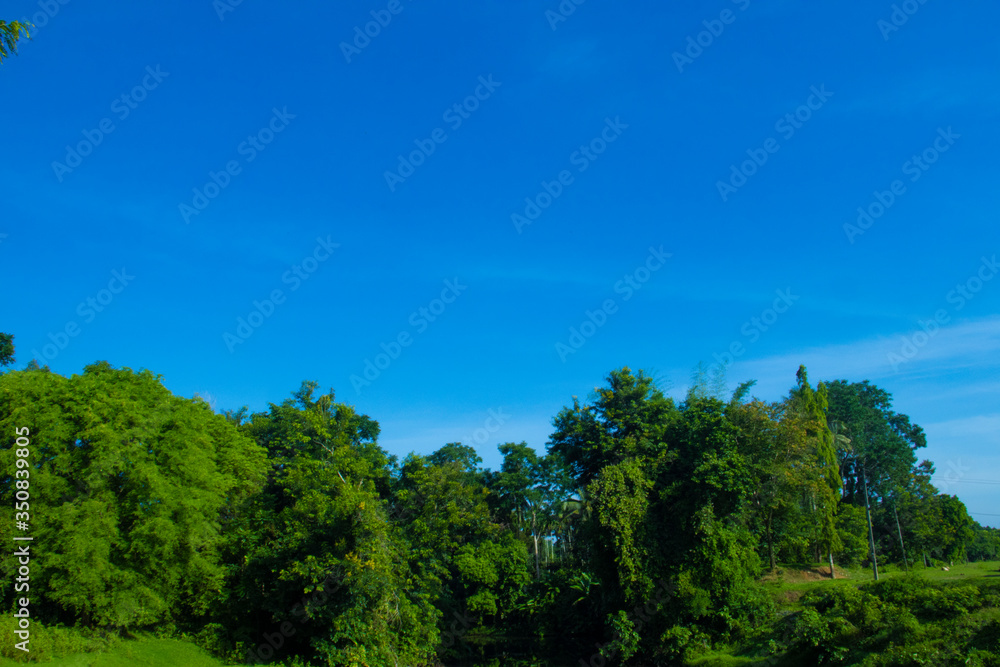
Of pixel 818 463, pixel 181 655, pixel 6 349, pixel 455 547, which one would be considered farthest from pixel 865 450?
pixel 6 349

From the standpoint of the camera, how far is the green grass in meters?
23.1

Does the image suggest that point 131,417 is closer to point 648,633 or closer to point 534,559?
point 648,633

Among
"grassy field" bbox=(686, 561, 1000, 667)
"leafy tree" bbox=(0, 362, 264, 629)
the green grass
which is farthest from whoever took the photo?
"grassy field" bbox=(686, 561, 1000, 667)

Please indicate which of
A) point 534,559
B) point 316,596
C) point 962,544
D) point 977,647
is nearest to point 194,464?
point 316,596

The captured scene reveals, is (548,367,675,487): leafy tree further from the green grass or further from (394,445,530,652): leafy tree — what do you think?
the green grass

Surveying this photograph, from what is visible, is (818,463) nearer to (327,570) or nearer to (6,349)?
(327,570)

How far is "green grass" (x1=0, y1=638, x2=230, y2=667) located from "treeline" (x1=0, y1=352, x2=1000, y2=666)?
1.04 meters

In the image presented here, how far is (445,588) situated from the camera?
44156 millimetres

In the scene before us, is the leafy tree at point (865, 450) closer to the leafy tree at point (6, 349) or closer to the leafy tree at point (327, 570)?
the leafy tree at point (327, 570)

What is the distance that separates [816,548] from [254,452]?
39597mm

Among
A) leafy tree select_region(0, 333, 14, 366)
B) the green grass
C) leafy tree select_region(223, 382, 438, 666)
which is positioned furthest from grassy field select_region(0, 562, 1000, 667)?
leafy tree select_region(0, 333, 14, 366)

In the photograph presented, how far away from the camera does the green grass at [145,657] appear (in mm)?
23062

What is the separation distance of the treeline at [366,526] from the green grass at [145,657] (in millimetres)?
1037

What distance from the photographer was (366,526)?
2895cm
